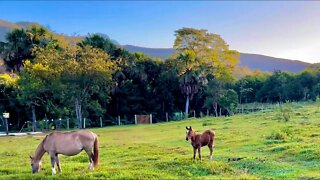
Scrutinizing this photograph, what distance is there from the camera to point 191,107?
65.9 m

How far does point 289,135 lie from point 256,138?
1.87 m

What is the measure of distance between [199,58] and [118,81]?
15.6 meters

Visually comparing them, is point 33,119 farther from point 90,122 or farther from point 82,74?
point 90,122

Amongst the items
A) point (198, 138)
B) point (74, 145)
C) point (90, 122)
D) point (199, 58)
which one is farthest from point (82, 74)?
point (74, 145)

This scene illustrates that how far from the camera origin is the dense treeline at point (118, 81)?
4519 centimetres

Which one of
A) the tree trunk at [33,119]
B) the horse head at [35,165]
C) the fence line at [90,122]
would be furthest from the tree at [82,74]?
the horse head at [35,165]

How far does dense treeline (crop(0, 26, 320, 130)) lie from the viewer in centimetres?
4519

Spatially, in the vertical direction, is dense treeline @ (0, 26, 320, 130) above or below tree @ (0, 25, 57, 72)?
below

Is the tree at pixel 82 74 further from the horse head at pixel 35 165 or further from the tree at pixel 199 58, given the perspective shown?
the horse head at pixel 35 165

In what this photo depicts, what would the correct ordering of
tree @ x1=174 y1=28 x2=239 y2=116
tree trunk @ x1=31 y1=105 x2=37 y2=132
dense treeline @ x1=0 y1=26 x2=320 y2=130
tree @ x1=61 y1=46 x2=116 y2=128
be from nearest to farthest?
tree trunk @ x1=31 y1=105 x2=37 y2=132 → tree @ x1=61 y1=46 x2=116 y2=128 → dense treeline @ x1=0 y1=26 x2=320 y2=130 → tree @ x1=174 y1=28 x2=239 y2=116

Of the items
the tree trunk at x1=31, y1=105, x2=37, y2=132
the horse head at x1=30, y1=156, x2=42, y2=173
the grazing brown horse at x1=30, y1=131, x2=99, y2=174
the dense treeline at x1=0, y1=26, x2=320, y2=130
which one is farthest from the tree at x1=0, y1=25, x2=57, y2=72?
the grazing brown horse at x1=30, y1=131, x2=99, y2=174

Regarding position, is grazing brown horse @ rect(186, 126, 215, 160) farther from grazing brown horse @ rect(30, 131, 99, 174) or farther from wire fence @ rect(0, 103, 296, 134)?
wire fence @ rect(0, 103, 296, 134)

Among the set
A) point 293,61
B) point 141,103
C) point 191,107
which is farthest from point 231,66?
point 293,61

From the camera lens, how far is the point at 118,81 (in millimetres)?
57812
